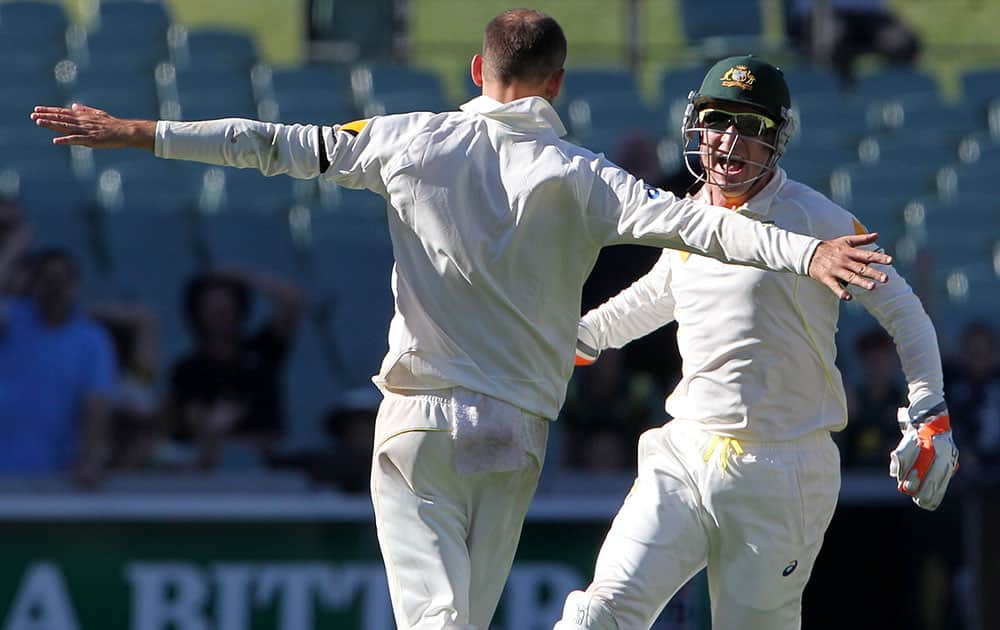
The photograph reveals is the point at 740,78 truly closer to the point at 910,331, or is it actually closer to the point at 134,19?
the point at 910,331

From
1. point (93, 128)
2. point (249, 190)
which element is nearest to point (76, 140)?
point (93, 128)

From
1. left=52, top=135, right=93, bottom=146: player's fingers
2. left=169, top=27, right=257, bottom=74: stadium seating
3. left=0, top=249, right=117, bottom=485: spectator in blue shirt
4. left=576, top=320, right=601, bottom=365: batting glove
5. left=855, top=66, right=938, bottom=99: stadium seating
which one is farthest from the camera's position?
left=855, top=66, right=938, bottom=99: stadium seating

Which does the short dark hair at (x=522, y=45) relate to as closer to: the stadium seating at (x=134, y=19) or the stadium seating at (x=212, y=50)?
the stadium seating at (x=212, y=50)

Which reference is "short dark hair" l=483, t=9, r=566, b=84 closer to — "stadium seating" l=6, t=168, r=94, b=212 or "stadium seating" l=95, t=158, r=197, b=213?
"stadium seating" l=6, t=168, r=94, b=212

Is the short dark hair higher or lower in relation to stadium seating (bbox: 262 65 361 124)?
higher

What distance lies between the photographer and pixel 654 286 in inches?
184

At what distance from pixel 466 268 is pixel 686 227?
0.53 m

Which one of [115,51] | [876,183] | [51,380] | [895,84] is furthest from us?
[895,84]

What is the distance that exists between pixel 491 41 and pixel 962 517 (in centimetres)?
431

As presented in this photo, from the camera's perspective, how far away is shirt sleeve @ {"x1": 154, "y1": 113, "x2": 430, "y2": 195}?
384 cm

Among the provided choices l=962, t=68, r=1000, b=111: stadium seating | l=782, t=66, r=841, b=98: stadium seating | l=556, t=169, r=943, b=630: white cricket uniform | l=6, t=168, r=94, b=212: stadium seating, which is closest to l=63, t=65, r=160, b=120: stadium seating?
l=6, t=168, r=94, b=212: stadium seating

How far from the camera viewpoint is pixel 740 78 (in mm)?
4383

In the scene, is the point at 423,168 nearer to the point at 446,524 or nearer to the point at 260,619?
the point at 446,524

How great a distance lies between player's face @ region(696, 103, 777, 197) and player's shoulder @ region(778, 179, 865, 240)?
3.5 inches
